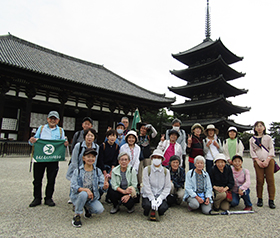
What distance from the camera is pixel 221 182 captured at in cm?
372

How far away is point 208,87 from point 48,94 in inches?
540

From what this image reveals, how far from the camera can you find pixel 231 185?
3682 millimetres

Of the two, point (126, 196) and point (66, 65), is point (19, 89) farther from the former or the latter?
point (126, 196)

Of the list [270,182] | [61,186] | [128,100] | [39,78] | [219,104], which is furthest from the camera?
[219,104]

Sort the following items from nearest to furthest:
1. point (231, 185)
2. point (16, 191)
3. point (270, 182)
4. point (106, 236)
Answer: point (106, 236) < point (231, 185) < point (270, 182) < point (16, 191)

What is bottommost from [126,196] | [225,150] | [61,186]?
[61,186]

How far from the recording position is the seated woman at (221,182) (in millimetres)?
3602

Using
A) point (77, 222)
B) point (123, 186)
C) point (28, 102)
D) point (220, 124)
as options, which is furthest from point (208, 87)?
point (77, 222)

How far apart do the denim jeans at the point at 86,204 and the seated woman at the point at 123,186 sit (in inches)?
14.5

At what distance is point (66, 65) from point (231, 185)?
15.4 metres

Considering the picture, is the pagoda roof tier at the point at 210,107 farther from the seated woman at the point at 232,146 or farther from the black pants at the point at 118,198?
the black pants at the point at 118,198

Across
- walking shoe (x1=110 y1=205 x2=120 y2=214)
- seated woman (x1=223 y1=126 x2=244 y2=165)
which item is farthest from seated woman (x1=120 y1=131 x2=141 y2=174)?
seated woman (x1=223 y1=126 x2=244 y2=165)

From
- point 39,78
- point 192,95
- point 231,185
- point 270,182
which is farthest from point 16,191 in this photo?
Result: point 192,95

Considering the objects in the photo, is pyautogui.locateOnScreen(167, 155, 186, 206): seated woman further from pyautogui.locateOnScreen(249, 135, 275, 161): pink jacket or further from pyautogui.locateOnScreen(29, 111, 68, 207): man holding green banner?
pyautogui.locateOnScreen(29, 111, 68, 207): man holding green banner
